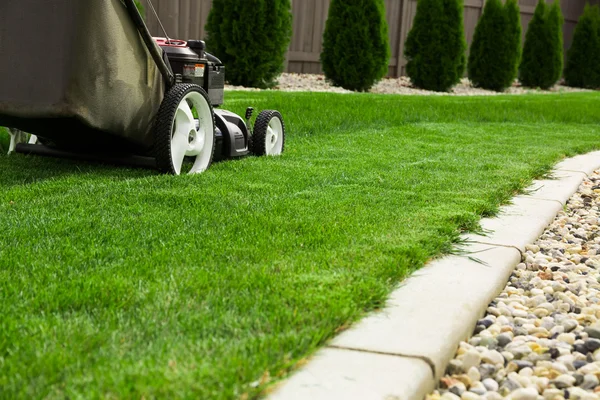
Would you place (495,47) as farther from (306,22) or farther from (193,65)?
(193,65)

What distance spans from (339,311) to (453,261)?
0.87 meters

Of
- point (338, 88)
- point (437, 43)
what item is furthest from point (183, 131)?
point (437, 43)

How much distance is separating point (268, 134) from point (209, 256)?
2.87 meters

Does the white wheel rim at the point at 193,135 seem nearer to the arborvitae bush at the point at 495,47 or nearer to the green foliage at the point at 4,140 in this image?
the green foliage at the point at 4,140

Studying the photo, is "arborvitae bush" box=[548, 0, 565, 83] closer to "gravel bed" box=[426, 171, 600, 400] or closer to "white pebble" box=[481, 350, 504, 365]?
"gravel bed" box=[426, 171, 600, 400]

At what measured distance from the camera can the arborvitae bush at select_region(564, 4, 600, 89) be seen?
60.0 ft

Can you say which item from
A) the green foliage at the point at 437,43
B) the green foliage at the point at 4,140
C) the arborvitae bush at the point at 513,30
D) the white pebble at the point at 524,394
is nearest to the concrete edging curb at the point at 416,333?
the white pebble at the point at 524,394

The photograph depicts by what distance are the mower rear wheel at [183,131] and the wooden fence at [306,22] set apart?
6.05 meters

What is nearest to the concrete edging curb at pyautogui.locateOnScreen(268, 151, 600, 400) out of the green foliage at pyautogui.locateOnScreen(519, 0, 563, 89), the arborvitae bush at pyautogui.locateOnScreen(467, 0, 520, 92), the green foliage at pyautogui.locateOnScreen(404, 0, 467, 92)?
the green foliage at pyautogui.locateOnScreen(404, 0, 467, 92)

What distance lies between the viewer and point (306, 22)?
1301 centimetres

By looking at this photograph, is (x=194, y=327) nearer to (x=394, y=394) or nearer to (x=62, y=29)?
(x=394, y=394)

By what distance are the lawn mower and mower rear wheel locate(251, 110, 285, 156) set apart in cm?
50

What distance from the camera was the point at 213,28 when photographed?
1060 cm

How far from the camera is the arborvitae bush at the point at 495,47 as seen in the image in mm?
15227
